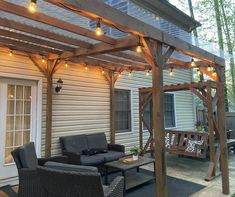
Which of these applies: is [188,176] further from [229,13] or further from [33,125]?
[229,13]

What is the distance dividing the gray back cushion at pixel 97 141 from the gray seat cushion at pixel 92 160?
71 cm

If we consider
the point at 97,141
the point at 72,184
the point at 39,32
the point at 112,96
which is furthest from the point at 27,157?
the point at 112,96

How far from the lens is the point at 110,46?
375cm

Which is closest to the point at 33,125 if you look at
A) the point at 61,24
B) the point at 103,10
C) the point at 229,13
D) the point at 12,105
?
the point at 12,105

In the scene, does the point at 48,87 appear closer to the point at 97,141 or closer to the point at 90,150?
the point at 90,150

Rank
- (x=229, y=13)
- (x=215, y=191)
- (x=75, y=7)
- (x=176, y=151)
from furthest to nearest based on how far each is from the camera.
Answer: (x=229, y=13), (x=176, y=151), (x=215, y=191), (x=75, y=7)

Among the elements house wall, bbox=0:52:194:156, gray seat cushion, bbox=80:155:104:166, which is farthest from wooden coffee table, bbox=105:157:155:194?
house wall, bbox=0:52:194:156

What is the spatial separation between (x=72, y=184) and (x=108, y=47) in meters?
2.29

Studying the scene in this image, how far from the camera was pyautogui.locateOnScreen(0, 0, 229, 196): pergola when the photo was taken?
8.38 feet

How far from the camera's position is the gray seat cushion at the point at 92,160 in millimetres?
4844

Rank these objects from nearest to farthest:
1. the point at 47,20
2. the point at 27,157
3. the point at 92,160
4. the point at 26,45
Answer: the point at 47,20
the point at 27,157
the point at 26,45
the point at 92,160

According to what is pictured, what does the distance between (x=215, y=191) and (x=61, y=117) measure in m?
3.84

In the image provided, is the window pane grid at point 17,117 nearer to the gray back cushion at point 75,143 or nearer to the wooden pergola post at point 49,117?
the wooden pergola post at point 49,117

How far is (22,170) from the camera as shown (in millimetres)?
3336
